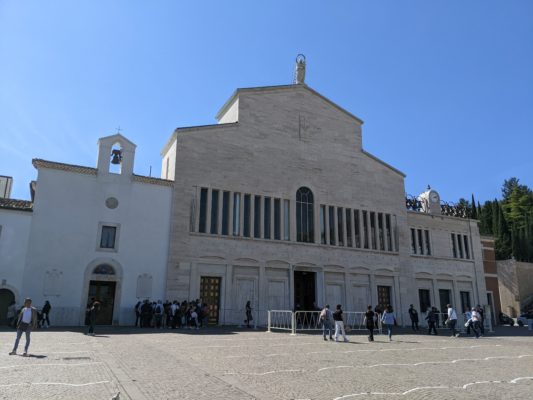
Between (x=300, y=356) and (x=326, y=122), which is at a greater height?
(x=326, y=122)

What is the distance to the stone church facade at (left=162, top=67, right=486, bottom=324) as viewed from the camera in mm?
28047

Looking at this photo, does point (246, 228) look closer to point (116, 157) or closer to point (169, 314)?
point (169, 314)

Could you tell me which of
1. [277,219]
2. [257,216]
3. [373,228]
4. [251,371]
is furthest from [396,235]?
[251,371]

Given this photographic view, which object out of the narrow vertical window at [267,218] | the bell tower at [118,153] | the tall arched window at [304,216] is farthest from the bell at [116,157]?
the tall arched window at [304,216]

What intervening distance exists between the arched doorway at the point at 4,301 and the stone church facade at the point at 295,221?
27.2 feet

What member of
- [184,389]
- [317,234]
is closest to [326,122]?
[317,234]

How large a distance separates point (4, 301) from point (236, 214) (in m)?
14.3

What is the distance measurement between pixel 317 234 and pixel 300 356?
1879cm

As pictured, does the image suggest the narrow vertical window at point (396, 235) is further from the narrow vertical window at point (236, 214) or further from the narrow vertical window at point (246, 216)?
the narrow vertical window at point (236, 214)

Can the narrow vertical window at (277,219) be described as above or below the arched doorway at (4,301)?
above

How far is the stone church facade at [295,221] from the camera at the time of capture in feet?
92.0

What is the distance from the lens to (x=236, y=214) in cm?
2966

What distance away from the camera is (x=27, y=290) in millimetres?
23047

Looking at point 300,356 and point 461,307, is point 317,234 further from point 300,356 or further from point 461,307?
point 300,356
